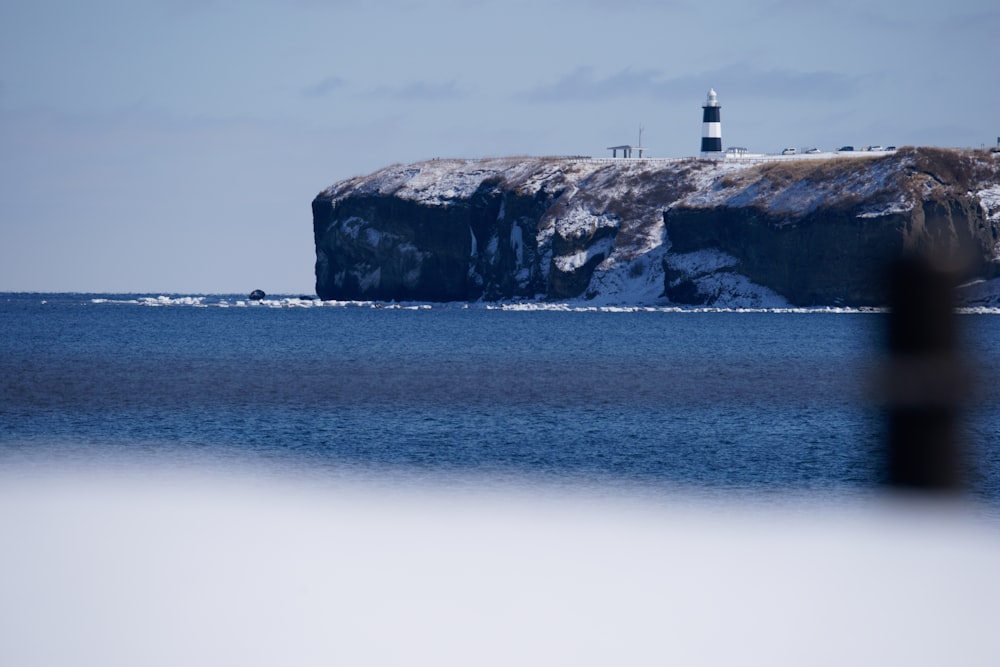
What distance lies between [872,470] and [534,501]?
7.70 metres

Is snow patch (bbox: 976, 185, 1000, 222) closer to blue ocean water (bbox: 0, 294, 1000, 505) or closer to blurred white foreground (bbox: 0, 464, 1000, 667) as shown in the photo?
blue ocean water (bbox: 0, 294, 1000, 505)

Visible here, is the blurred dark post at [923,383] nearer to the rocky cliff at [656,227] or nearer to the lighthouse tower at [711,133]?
the rocky cliff at [656,227]

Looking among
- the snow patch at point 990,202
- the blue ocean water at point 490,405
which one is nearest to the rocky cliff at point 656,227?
the snow patch at point 990,202

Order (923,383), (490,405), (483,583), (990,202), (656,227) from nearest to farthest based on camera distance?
(483,583)
(490,405)
(923,383)
(990,202)
(656,227)

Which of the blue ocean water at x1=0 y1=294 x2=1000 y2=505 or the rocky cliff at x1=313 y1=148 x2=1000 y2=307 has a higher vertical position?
the rocky cliff at x1=313 y1=148 x2=1000 y2=307

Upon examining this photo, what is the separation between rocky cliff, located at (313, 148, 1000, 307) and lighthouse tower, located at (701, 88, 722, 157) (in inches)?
131

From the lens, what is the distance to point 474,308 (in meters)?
126

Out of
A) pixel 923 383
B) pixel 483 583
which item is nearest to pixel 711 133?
pixel 923 383

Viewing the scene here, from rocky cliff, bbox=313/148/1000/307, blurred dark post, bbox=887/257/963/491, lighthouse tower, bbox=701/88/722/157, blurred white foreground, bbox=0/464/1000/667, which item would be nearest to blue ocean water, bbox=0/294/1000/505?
blurred dark post, bbox=887/257/963/491

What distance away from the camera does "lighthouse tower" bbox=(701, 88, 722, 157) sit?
128 metres

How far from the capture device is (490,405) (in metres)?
35.6

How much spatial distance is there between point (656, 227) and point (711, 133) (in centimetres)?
1558

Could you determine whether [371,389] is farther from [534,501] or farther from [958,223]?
[958,223]

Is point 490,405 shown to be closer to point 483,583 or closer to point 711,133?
point 483,583
